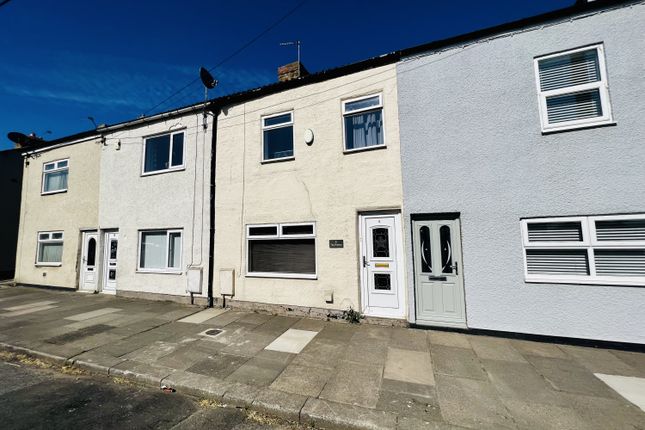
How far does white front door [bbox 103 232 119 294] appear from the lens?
32.6 feet

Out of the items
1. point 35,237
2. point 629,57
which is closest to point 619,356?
point 629,57

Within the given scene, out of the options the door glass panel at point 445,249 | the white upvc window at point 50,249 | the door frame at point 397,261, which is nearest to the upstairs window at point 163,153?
the white upvc window at point 50,249

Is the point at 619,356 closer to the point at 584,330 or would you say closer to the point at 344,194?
the point at 584,330

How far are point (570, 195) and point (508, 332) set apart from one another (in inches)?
108

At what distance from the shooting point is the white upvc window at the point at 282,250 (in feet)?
23.6

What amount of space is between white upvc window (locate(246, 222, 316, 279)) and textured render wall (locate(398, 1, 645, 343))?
7.90ft

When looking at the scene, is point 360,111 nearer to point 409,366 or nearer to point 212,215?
point 212,215

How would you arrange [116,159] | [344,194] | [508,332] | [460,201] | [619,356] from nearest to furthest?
[619,356] → [508,332] → [460,201] → [344,194] → [116,159]

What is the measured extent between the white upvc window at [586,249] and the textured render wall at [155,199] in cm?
779

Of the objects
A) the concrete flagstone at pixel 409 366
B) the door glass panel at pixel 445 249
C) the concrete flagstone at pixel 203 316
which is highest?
the door glass panel at pixel 445 249

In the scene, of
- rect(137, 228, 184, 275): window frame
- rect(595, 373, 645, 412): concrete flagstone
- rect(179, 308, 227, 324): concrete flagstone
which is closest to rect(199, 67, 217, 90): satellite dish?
rect(137, 228, 184, 275): window frame

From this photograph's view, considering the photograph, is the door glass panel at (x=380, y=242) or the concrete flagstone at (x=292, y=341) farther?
the door glass panel at (x=380, y=242)

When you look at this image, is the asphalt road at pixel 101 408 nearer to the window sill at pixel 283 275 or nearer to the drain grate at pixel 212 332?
the drain grate at pixel 212 332

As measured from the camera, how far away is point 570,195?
5.30 meters
